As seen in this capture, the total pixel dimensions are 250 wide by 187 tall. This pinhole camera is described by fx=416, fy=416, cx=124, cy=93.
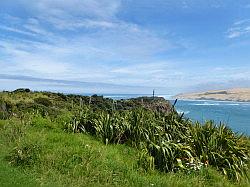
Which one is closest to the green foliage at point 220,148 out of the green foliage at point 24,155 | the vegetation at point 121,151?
the vegetation at point 121,151

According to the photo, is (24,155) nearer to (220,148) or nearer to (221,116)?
(220,148)

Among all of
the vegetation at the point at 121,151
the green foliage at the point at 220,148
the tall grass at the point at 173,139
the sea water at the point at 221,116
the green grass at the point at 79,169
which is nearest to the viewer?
the green grass at the point at 79,169

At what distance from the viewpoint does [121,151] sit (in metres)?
11.3

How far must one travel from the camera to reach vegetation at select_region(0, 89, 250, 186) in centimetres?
866

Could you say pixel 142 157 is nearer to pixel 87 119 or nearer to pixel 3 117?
pixel 87 119

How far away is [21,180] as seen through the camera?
26.2 ft

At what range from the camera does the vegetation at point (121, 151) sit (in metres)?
8.66

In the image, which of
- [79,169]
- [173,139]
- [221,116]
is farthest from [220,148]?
[221,116]

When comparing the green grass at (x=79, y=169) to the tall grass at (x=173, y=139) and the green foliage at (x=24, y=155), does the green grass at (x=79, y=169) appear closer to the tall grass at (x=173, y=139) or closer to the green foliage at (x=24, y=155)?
the green foliage at (x=24, y=155)

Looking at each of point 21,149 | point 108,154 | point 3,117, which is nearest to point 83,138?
point 108,154

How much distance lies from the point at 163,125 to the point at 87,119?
272 cm

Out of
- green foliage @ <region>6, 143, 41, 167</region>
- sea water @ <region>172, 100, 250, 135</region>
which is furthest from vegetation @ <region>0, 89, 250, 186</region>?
sea water @ <region>172, 100, 250, 135</region>

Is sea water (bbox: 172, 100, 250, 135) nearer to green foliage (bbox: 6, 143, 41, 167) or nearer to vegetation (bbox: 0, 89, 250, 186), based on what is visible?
vegetation (bbox: 0, 89, 250, 186)

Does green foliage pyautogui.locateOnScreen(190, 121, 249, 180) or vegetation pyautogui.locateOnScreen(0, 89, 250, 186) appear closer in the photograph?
vegetation pyautogui.locateOnScreen(0, 89, 250, 186)
